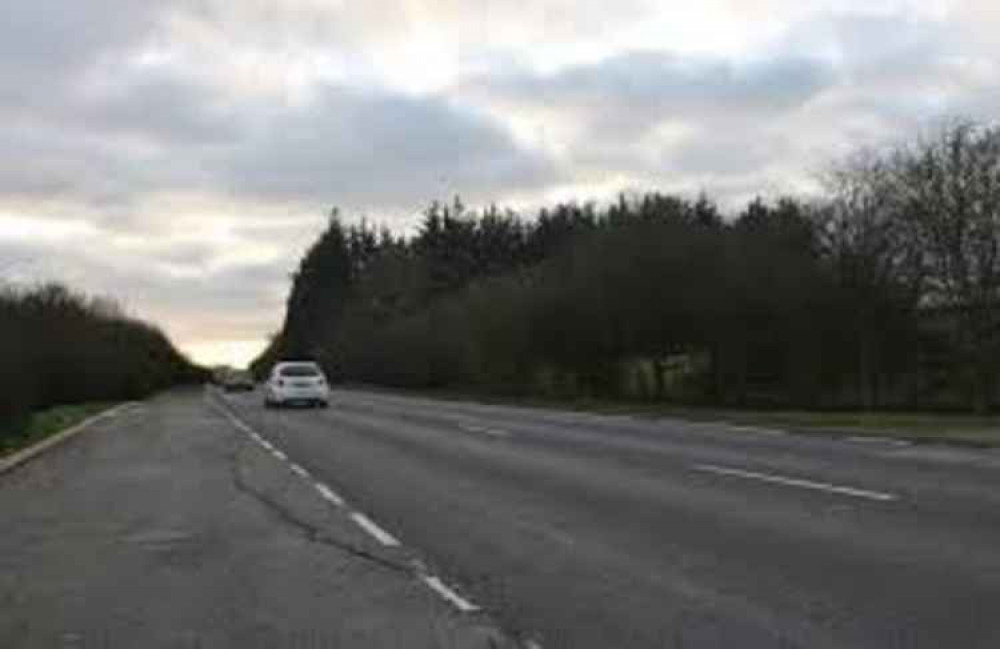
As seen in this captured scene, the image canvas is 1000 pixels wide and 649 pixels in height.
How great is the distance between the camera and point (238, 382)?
383 feet

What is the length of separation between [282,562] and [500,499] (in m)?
5.42

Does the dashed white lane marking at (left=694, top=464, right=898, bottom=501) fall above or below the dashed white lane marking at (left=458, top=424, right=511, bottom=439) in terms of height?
below

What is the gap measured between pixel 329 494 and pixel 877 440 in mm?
12208

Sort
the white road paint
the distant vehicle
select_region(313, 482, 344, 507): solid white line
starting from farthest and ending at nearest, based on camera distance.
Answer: the distant vehicle → select_region(313, 482, 344, 507): solid white line → the white road paint

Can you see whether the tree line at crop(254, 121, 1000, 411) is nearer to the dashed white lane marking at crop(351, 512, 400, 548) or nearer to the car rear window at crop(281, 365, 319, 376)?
the car rear window at crop(281, 365, 319, 376)

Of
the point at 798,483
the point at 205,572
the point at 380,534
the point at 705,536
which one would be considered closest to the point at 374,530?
the point at 380,534

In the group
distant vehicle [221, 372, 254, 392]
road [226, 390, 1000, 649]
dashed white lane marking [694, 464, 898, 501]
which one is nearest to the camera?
road [226, 390, 1000, 649]

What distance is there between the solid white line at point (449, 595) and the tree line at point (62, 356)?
27.0m

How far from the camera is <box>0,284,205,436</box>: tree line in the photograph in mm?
42594

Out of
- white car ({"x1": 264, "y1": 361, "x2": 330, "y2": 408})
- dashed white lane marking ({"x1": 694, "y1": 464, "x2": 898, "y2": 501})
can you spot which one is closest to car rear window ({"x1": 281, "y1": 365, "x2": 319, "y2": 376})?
white car ({"x1": 264, "y1": 361, "x2": 330, "y2": 408})

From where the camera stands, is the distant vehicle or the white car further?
the distant vehicle

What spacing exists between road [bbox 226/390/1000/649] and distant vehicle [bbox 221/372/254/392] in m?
84.4

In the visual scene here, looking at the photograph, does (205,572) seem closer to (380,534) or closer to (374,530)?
(380,534)

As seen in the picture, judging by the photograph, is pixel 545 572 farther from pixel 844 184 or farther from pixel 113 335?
pixel 113 335
